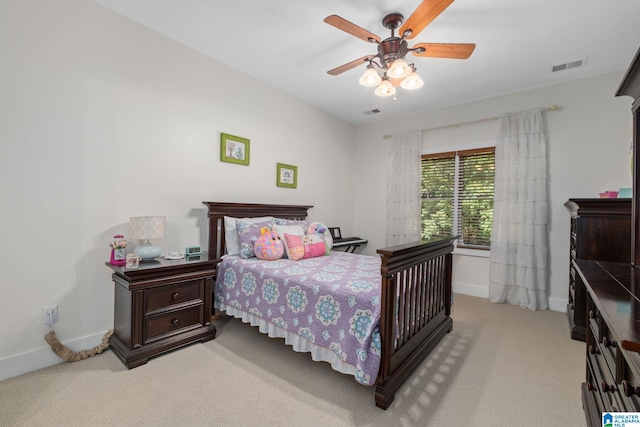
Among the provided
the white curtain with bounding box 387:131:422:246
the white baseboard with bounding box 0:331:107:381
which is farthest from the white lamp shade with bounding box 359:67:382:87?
the white baseboard with bounding box 0:331:107:381

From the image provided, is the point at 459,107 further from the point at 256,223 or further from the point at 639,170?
the point at 256,223

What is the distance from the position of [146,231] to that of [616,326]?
266 cm

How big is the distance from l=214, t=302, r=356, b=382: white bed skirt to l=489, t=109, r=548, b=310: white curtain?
2765 millimetres

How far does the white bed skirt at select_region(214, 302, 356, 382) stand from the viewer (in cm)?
180

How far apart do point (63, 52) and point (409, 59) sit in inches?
118

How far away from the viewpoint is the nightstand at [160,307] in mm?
2064

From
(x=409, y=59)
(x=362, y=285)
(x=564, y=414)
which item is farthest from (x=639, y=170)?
(x=409, y=59)

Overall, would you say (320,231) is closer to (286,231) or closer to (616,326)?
(286,231)

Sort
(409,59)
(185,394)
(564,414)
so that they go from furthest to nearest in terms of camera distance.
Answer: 1. (409,59)
2. (185,394)
3. (564,414)

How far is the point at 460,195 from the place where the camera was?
160 inches

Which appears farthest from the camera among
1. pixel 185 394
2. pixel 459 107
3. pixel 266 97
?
pixel 459 107

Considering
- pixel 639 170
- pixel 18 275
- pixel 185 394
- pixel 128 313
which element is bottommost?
pixel 185 394

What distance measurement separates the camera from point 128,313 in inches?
82.3

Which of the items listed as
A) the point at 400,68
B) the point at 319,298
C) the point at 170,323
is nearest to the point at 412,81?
the point at 400,68
